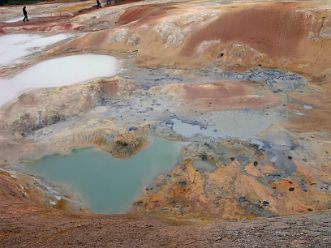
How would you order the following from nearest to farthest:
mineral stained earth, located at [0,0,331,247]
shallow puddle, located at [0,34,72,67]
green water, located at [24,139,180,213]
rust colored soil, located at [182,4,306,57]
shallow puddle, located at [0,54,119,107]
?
1. mineral stained earth, located at [0,0,331,247]
2. green water, located at [24,139,180,213]
3. shallow puddle, located at [0,54,119,107]
4. rust colored soil, located at [182,4,306,57]
5. shallow puddle, located at [0,34,72,67]

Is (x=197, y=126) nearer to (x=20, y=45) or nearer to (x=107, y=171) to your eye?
(x=107, y=171)

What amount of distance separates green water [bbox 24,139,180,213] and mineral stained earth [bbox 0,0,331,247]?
0.39m

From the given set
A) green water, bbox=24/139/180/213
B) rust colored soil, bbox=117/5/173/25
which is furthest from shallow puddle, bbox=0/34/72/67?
green water, bbox=24/139/180/213

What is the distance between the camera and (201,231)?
941 cm

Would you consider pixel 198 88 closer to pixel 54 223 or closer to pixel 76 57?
pixel 76 57

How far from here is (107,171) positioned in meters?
15.5

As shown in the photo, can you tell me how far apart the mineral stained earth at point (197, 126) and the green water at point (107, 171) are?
1.27ft

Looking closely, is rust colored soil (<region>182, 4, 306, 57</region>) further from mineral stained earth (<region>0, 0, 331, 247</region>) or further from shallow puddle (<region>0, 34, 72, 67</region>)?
shallow puddle (<region>0, 34, 72, 67</region>)

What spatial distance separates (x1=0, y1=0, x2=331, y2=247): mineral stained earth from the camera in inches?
382

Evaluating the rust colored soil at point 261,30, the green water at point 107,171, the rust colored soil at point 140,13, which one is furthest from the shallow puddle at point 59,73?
the rust colored soil at point 140,13

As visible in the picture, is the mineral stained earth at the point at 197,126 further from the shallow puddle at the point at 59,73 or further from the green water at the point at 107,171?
the shallow puddle at the point at 59,73

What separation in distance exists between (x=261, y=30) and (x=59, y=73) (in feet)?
37.4

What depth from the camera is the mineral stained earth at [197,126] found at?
9695 millimetres

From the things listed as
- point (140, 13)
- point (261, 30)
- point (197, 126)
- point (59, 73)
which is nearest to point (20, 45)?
point (59, 73)
